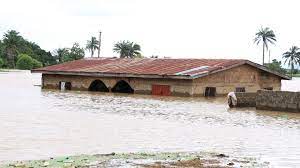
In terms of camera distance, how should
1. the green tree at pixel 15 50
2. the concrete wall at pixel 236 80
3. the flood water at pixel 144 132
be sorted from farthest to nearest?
the green tree at pixel 15 50 < the concrete wall at pixel 236 80 < the flood water at pixel 144 132

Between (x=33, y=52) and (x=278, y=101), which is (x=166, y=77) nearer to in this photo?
(x=278, y=101)

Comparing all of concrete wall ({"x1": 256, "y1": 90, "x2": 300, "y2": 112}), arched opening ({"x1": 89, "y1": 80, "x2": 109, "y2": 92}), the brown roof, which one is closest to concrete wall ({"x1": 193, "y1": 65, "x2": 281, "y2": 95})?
the brown roof

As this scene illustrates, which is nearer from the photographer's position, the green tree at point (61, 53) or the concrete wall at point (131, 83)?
the concrete wall at point (131, 83)

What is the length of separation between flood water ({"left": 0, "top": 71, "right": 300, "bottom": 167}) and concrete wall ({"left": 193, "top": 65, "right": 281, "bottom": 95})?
1250cm

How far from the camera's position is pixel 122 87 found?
135 feet

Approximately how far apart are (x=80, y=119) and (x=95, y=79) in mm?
22042

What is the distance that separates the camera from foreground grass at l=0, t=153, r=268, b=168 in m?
9.37

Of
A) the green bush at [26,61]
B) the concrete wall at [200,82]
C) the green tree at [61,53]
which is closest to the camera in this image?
the concrete wall at [200,82]

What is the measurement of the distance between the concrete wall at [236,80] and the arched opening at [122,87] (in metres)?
6.23

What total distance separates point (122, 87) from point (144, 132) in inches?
1005

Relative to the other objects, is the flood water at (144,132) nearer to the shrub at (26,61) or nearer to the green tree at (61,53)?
the shrub at (26,61)

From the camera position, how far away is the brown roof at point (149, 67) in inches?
1415

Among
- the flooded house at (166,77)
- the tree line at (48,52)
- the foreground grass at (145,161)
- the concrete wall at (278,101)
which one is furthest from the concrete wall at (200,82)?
the tree line at (48,52)

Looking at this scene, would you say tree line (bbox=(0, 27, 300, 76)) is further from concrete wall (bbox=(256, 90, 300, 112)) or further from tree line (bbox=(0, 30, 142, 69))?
concrete wall (bbox=(256, 90, 300, 112))
